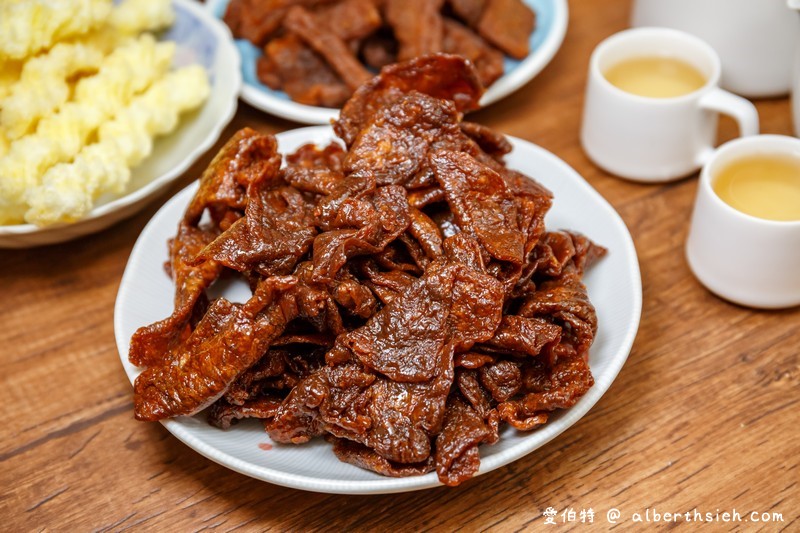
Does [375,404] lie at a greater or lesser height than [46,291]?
greater

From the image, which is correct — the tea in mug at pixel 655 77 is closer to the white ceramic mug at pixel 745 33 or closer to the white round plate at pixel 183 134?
the white ceramic mug at pixel 745 33

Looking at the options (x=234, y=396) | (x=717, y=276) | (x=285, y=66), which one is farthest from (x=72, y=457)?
(x=717, y=276)

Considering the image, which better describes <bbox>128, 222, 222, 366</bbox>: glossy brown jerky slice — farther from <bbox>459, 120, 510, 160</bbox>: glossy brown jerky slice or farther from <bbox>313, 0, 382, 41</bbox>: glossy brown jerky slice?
<bbox>313, 0, 382, 41</bbox>: glossy brown jerky slice

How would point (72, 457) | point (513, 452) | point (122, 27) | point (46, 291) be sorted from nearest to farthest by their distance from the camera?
point (513, 452), point (72, 457), point (46, 291), point (122, 27)

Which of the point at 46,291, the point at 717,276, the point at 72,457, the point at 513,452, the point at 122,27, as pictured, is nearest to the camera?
the point at 513,452

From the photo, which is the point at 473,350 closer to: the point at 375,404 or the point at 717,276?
the point at 375,404

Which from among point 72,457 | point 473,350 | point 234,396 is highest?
point 473,350

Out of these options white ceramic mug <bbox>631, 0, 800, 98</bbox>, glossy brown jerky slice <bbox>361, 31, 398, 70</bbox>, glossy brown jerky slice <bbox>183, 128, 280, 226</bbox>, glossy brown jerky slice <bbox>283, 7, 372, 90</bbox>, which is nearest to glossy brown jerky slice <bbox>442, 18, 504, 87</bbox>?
glossy brown jerky slice <bbox>361, 31, 398, 70</bbox>
